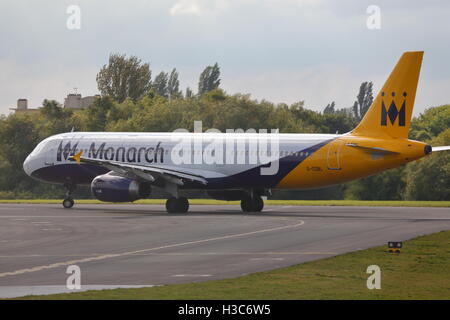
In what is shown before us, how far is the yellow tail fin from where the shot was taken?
46875 mm

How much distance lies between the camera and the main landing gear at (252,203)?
52.0 meters

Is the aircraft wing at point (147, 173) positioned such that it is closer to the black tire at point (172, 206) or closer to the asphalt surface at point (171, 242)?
the black tire at point (172, 206)

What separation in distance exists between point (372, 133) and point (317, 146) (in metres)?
2.97

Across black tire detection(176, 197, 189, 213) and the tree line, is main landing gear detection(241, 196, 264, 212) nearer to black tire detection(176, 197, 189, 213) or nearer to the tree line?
black tire detection(176, 197, 189, 213)

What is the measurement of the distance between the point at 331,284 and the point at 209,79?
152 metres

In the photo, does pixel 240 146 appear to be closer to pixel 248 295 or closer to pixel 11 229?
pixel 11 229

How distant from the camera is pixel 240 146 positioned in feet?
166

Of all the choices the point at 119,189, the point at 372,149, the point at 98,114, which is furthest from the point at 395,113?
the point at 98,114

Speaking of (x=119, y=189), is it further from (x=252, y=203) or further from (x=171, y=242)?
(x=171, y=242)

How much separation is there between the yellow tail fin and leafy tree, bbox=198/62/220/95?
399 ft

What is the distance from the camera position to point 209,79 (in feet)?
562

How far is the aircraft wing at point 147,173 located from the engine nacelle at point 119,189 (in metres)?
0.43

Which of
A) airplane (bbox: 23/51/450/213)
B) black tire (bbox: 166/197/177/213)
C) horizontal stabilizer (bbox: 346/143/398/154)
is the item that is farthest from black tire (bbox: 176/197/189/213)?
horizontal stabilizer (bbox: 346/143/398/154)

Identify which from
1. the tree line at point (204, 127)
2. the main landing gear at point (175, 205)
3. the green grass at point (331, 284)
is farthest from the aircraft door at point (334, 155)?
the tree line at point (204, 127)
